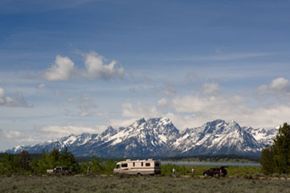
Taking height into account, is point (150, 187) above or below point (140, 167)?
below

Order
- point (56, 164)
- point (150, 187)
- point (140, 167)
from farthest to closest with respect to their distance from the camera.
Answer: point (56, 164), point (140, 167), point (150, 187)

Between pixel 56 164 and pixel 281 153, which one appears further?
pixel 56 164

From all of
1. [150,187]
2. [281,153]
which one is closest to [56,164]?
[281,153]

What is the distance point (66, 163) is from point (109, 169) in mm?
12525

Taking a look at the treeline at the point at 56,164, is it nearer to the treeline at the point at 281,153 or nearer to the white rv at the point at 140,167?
the white rv at the point at 140,167

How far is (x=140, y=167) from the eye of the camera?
101 m

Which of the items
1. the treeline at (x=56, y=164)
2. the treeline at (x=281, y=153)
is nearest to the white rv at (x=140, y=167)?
the treeline at (x=281, y=153)

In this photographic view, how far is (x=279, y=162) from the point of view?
10769cm

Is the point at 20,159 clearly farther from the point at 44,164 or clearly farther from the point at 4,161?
the point at 44,164

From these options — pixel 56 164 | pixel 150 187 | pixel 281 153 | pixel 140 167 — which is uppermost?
pixel 56 164

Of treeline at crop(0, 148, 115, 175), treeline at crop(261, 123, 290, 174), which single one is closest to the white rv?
treeline at crop(261, 123, 290, 174)

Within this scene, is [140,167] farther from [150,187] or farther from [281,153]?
[150,187]

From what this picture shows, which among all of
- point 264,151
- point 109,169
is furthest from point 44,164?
point 264,151

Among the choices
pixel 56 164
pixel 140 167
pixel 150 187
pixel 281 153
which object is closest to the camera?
pixel 150 187
